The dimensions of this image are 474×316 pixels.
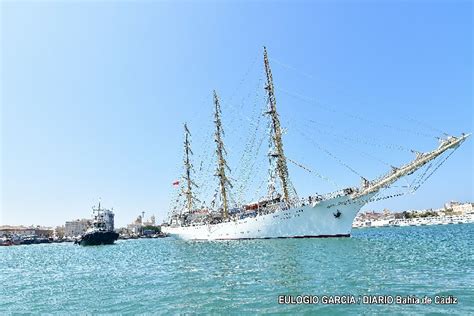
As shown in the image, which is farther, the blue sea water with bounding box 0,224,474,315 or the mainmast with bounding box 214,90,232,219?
the mainmast with bounding box 214,90,232,219

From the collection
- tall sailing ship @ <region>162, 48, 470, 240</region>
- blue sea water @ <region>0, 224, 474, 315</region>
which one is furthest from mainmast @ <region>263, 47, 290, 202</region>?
blue sea water @ <region>0, 224, 474, 315</region>

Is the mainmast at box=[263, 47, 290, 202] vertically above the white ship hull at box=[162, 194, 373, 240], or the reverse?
the mainmast at box=[263, 47, 290, 202]

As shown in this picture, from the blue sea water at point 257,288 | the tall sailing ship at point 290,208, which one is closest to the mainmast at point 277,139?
the tall sailing ship at point 290,208

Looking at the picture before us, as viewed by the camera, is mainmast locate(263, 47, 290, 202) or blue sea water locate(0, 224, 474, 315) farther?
mainmast locate(263, 47, 290, 202)

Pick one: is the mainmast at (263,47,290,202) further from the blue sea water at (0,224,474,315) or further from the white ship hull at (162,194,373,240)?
the blue sea water at (0,224,474,315)

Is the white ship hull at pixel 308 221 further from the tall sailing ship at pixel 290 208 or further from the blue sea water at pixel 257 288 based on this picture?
the blue sea water at pixel 257 288

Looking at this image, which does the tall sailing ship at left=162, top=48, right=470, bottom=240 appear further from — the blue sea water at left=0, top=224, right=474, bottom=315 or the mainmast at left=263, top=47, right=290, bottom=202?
the blue sea water at left=0, top=224, right=474, bottom=315

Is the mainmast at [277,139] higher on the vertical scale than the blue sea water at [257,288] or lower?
higher

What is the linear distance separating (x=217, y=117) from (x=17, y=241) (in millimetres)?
132653

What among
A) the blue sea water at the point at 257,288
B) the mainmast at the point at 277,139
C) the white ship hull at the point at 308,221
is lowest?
the blue sea water at the point at 257,288

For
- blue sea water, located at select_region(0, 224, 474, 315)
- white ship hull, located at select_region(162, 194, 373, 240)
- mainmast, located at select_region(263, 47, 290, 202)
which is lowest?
blue sea water, located at select_region(0, 224, 474, 315)

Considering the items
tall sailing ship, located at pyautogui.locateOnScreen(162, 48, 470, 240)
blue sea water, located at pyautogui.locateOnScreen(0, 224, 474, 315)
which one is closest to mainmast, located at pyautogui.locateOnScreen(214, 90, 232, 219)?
tall sailing ship, located at pyautogui.locateOnScreen(162, 48, 470, 240)

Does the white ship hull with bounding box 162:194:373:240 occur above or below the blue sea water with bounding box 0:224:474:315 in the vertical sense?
above

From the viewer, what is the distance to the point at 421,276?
55.8 ft
